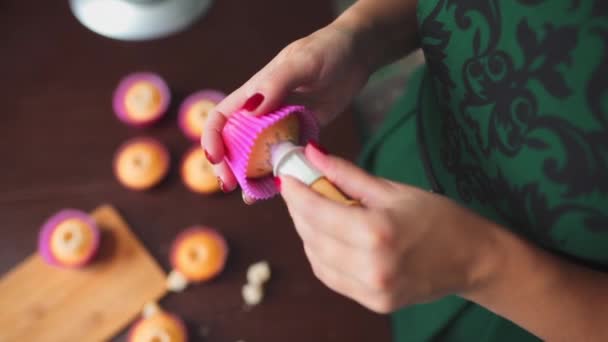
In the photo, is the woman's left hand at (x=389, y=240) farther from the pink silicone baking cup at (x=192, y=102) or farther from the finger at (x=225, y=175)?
the pink silicone baking cup at (x=192, y=102)

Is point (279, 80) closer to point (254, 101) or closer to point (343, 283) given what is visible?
point (254, 101)

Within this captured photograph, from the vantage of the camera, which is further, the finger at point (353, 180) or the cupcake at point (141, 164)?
the cupcake at point (141, 164)

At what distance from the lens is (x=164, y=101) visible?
0.70 m

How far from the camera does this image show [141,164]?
67 cm

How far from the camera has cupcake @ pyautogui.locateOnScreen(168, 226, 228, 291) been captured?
2.06ft

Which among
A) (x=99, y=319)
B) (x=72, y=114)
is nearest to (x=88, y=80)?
(x=72, y=114)

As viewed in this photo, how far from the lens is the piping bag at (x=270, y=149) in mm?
361

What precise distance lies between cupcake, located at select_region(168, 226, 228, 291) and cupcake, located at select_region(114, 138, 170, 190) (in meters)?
0.09

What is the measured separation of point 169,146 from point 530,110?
469 mm

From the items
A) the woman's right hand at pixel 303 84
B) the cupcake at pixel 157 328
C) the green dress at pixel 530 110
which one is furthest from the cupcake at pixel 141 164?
the green dress at pixel 530 110

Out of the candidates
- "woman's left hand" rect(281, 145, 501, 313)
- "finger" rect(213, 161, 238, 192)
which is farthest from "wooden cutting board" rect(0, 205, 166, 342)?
"woman's left hand" rect(281, 145, 501, 313)

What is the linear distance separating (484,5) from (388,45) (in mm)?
147

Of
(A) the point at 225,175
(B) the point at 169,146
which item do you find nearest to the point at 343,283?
(A) the point at 225,175

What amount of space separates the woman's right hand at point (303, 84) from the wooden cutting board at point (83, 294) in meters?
0.26
